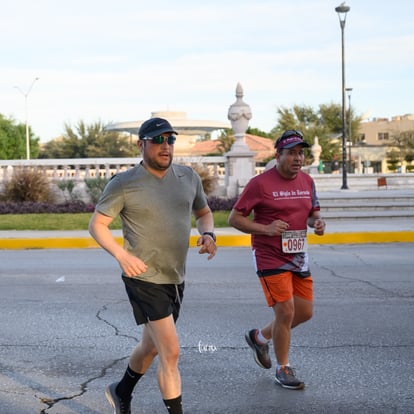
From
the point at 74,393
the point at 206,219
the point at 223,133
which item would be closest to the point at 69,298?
the point at 74,393

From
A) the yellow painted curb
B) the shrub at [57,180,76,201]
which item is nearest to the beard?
the yellow painted curb

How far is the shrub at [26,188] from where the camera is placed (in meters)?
23.8

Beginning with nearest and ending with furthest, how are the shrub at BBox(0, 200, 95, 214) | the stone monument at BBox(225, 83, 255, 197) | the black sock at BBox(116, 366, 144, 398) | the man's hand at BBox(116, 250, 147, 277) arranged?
the man's hand at BBox(116, 250, 147, 277) → the black sock at BBox(116, 366, 144, 398) → the shrub at BBox(0, 200, 95, 214) → the stone monument at BBox(225, 83, 255, 197)

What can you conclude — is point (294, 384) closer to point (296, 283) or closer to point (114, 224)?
point (296, 283)

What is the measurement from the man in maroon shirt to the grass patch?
41.1 ft

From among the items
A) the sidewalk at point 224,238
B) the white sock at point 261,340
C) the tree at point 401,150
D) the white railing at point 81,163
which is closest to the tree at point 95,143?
the tree at point 401,150

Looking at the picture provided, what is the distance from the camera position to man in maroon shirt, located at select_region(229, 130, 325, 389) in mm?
5477

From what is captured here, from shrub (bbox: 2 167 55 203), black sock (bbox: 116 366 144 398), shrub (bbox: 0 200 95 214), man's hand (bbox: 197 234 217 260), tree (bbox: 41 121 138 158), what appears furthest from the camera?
tree (bbox: 41 121 138 158)

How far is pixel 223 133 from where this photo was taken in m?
64.4

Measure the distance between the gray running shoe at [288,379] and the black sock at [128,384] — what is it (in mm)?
1208

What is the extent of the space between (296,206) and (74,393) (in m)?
2.04

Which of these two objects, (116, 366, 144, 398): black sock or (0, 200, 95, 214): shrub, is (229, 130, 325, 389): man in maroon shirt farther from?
(0, 200, 95, 214): shrub

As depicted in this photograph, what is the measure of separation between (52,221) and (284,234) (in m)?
14.5

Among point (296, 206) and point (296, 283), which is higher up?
point (296, 206)
